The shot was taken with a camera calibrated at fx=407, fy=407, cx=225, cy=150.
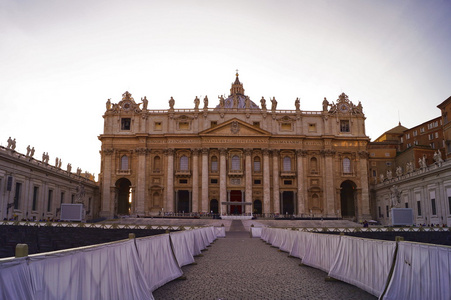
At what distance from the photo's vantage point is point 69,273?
21.4 ft

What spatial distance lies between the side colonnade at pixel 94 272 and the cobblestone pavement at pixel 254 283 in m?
0.88

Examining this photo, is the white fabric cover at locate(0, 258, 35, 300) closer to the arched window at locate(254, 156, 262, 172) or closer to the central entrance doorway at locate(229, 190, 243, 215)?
the central entrance doorway at locate(229, 190, 243, 215)

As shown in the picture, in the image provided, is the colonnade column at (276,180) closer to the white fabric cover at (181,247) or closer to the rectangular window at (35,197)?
the rectangular window at (35,197)

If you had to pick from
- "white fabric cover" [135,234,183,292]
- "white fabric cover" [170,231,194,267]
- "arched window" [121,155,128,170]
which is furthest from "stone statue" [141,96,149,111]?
"white fabric cover" [135,234,183,292]

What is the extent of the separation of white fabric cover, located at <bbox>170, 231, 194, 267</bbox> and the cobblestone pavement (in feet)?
1.21

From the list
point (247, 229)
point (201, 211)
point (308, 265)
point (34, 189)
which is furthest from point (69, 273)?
point (201, 211)

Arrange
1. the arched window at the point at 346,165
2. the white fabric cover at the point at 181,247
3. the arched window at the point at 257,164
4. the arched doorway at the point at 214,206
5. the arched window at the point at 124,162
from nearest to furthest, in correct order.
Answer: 1. the white fabric cover at the point at 181,247
2. the arched doorway at the point at 214,206
3. the arched window at the point at 257,164
4. the arched window at the point at 124,162
5. the arched window at the point at 346,165

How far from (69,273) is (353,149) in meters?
73.9

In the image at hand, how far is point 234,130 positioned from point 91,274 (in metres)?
66.4

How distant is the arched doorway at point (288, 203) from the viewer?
2926 inches

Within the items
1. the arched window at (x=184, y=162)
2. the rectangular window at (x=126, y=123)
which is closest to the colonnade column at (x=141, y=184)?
the rectangular window at (x=126, y=123)

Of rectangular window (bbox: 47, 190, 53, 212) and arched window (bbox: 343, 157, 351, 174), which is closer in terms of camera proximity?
rectangular window (bbox: 47, 190, 53, 212)

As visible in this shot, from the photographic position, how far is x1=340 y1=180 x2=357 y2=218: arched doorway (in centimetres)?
7800

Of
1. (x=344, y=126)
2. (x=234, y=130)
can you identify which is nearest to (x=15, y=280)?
(x=234, y=130)
